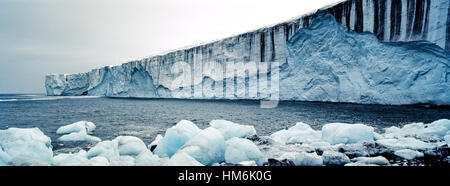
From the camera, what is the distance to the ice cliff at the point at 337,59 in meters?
8.51

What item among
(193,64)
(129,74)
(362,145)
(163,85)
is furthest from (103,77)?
(362,145)

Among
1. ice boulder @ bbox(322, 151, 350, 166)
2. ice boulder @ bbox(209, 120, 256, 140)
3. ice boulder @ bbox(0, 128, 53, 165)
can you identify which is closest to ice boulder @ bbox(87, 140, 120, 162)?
ice boulder @ bbox(0, 128, 53, 165)

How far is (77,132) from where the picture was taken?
4695mm

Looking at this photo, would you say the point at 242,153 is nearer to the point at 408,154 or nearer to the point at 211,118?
the point at 408,154

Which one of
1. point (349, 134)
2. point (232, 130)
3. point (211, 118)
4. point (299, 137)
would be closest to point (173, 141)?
point (232, 130)

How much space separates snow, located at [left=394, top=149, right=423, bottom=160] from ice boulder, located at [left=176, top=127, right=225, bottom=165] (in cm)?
205

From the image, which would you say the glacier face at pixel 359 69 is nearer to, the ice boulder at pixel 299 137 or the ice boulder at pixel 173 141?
the ice boulder at pixel 299 137

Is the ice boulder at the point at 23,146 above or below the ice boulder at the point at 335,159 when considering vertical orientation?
above

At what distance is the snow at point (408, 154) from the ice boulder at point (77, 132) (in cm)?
457

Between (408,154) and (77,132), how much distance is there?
5.43 m

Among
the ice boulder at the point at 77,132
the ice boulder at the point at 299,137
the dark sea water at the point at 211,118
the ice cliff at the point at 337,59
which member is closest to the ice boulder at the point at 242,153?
the ice boulder at the point at 299,137

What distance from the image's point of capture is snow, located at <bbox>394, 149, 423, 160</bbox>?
2.64 meters
